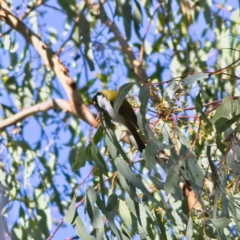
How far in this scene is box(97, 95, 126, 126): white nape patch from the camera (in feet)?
7.84

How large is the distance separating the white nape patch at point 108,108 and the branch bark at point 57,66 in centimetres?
71

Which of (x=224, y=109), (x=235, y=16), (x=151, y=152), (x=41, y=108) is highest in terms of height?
(x=235, y=16)

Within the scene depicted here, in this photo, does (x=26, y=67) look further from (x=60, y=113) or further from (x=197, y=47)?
(x=197, y=47)

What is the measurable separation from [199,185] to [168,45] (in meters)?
2.56

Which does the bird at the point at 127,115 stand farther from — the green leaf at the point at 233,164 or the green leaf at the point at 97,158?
the green leaf at the point at 233,164

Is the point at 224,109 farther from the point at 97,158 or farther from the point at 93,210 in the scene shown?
the point at 93,210

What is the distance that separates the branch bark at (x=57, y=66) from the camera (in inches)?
132

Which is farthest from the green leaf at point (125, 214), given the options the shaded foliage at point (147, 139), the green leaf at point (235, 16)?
the green leaf at point (235, 16)

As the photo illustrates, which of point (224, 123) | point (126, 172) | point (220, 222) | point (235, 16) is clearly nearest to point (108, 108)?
point (126, 172)

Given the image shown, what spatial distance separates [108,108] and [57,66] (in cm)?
116

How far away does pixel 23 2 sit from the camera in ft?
13.1

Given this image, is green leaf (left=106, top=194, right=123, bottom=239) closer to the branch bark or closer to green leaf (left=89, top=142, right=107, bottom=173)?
green leaf (left=89, top=142, right=107, bottom=173)

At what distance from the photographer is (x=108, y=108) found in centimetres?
241

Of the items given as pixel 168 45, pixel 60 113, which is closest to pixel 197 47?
pixel 168 45
